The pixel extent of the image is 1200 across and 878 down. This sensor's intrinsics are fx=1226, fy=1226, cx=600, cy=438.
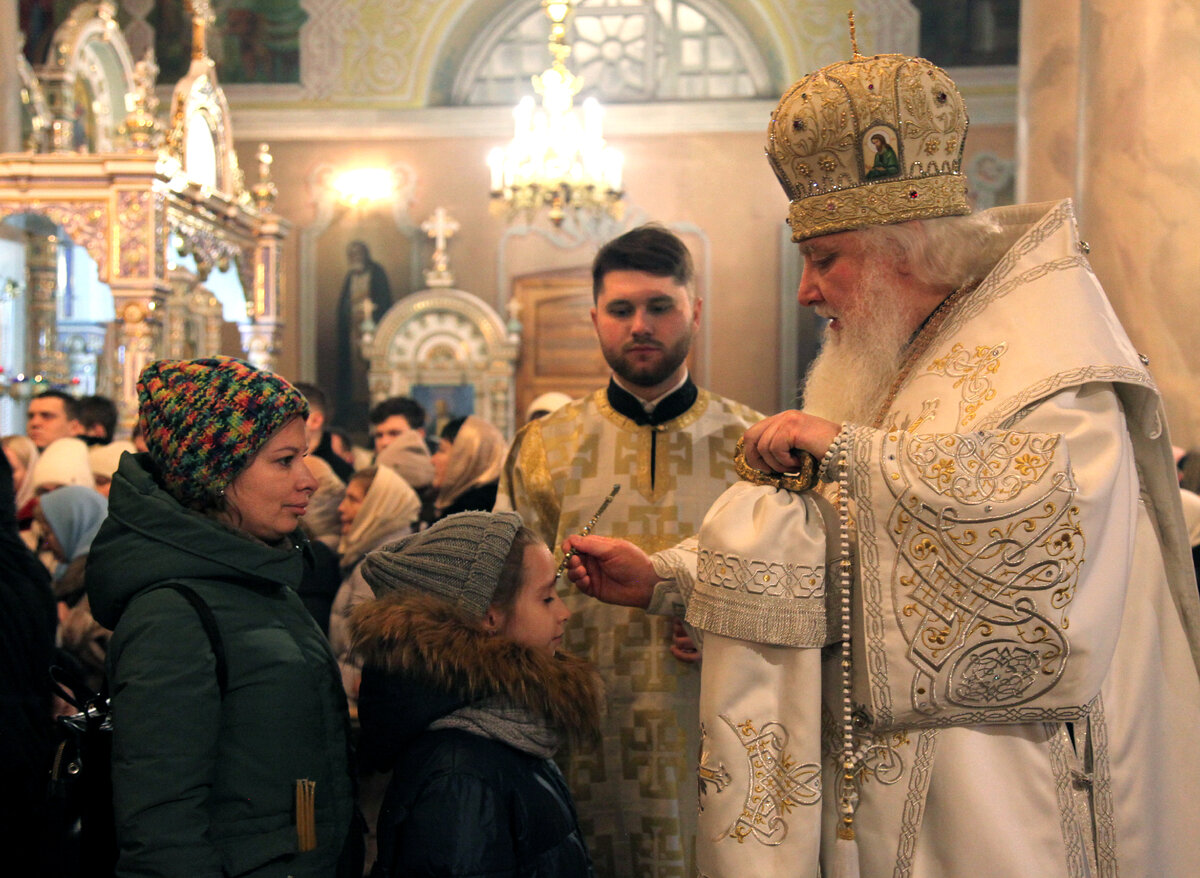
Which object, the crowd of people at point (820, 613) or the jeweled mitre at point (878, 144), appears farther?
the jeweled mitre at point (878, 144)

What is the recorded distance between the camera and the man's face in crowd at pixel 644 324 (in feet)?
9.09

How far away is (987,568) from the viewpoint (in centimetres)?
164

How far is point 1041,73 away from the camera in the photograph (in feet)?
19.6

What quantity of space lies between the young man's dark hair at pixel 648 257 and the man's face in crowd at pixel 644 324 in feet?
0.05

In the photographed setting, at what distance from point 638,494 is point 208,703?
1246mm

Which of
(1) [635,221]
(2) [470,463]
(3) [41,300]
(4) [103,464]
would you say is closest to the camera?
(2) [470,463]

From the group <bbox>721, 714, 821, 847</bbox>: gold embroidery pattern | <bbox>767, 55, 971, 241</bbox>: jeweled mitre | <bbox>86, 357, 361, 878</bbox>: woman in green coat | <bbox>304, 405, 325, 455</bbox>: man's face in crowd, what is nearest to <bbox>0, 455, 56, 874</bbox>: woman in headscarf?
<bbox>86, 357, 361, 878</bbox>: woman in green coat

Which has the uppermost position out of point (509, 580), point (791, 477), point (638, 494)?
point (791, 477)

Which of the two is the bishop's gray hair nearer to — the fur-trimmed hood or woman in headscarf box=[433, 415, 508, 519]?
the fur-trimmed hood

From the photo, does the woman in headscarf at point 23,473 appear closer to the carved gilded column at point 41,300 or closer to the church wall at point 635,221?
the carved gilded column at point 41,300

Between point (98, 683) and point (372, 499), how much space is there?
1.03m

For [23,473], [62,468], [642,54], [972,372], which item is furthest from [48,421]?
[642,54]

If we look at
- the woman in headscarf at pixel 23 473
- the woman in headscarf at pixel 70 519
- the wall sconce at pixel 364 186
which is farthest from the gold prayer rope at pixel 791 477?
the wall sconce at pixel 364 186

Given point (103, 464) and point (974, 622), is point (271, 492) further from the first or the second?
point (103, 464)
